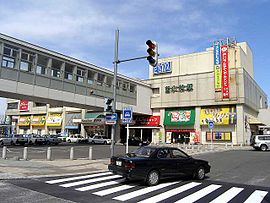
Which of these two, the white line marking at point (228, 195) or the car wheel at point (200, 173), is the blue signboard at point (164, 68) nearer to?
the car wheel at point (200, 173)

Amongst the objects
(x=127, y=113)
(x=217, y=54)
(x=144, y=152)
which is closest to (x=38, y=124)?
(x=217, y=54)

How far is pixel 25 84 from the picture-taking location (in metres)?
30.0

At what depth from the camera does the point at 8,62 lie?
28.6 meters

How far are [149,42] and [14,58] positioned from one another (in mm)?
20940

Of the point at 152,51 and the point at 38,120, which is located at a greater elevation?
the point at 152,51

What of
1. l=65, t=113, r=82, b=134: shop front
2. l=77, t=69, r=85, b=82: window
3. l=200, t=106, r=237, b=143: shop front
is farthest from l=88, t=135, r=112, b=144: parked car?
l=200, t=106, r=237, b=143: shop front

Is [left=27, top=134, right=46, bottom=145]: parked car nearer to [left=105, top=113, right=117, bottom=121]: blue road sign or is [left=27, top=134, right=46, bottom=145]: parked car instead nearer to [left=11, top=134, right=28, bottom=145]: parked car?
[left=11, top=134, right=28, bottom=145]: parked car

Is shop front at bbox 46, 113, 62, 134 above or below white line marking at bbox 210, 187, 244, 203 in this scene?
above

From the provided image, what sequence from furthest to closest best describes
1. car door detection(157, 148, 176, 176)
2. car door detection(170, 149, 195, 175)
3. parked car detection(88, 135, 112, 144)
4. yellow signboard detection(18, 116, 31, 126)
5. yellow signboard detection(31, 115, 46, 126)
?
yellow signboard detection(18, 116, 31, 126) < yellow signboard detection(31, 115, 46, 126) < parked car detection(88, 135, 112, 144) < car door detection(170, 149, 195, 175) < car door detection(157, 148, 176, 176)

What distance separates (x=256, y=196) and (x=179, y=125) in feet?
135

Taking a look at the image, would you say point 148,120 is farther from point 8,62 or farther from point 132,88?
point 8,62

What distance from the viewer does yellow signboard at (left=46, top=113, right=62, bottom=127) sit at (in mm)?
62062

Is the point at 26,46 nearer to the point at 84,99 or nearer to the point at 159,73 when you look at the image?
the point at 84,99

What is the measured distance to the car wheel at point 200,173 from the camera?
11.8 metres
